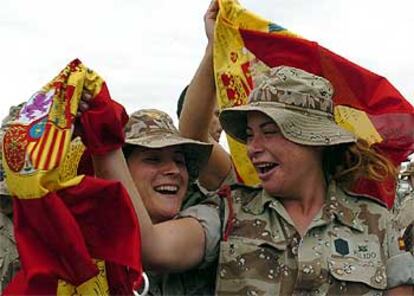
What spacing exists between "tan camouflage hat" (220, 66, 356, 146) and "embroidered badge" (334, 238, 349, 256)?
0.34 m

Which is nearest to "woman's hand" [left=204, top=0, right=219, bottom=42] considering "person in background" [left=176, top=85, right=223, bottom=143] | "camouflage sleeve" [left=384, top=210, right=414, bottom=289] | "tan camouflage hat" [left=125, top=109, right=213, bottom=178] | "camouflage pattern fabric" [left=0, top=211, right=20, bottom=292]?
"person in background" [left=176, top=85, right=223, bottom=143]

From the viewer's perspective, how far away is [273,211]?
304 centimetres

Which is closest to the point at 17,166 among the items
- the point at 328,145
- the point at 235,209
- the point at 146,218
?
the point at 146,218

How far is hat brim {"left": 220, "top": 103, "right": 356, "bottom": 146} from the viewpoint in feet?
9.73

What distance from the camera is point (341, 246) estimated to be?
2994 mm

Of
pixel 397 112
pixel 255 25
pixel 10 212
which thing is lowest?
pixel 10 212

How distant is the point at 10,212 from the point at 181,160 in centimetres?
90

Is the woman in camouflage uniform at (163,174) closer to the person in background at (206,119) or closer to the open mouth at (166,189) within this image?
the open mouth at (166,189)

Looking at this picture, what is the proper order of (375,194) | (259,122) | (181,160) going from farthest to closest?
(375,194) → (181,160) → (259,122)

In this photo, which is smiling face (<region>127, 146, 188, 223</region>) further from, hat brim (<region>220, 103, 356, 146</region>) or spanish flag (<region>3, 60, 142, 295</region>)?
spanish flag (<region>3, 60, 142, 295</region>)

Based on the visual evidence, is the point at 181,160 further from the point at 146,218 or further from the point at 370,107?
the point at 370,107

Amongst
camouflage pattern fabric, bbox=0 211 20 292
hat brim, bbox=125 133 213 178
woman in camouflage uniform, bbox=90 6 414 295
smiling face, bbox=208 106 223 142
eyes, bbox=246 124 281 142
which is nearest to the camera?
woman in camouflage uniform, bbox=90 6 414 295

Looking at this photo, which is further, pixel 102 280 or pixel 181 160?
pixel 181 160

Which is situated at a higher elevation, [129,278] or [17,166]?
[17,166]
